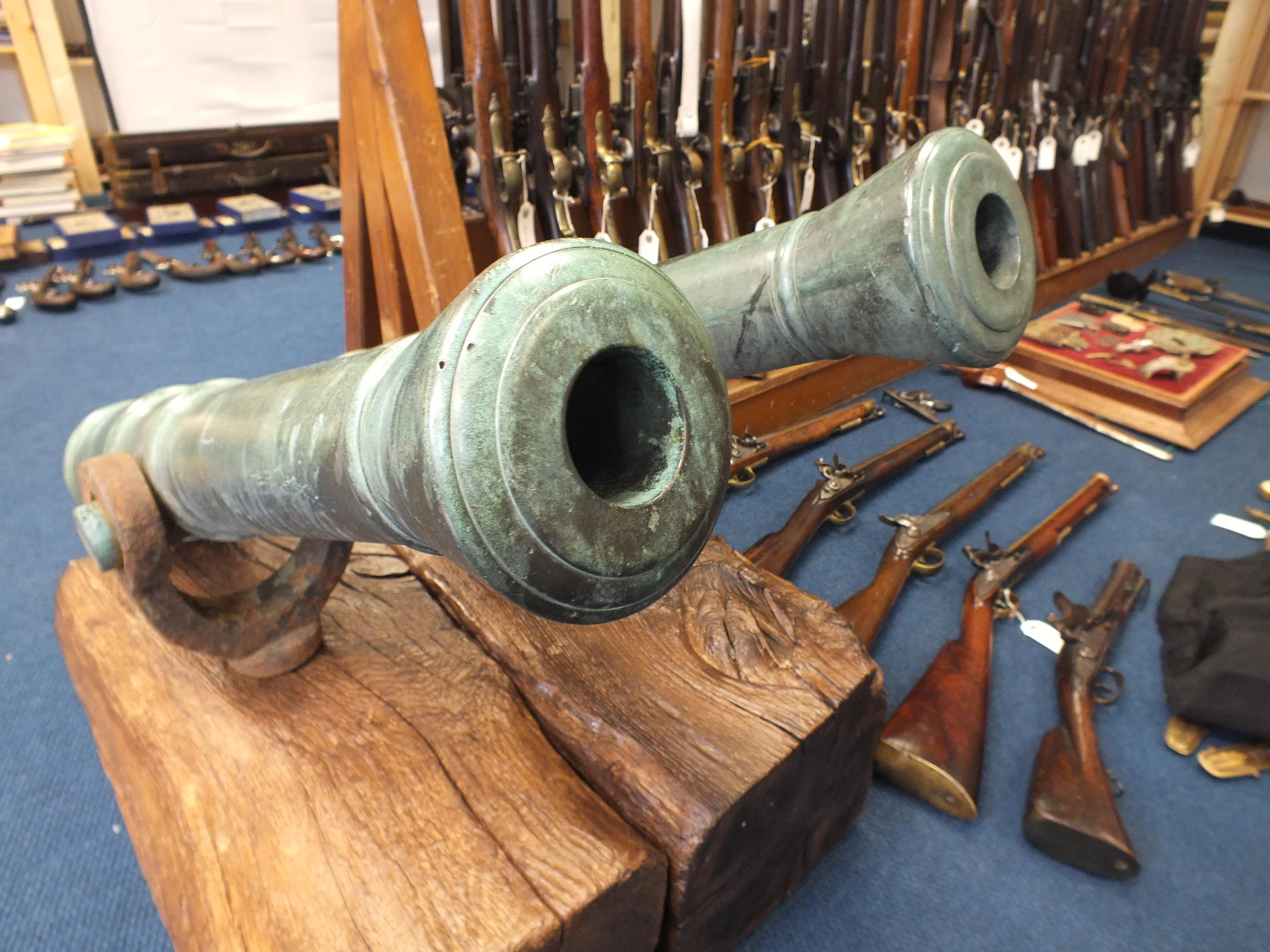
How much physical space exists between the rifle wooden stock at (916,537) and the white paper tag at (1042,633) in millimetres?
299

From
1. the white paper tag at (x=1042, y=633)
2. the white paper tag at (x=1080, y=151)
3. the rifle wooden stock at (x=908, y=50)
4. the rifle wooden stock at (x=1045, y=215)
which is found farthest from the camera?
the white paper tag at (x=1080, y=151)

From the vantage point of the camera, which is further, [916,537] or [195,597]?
[916,537]

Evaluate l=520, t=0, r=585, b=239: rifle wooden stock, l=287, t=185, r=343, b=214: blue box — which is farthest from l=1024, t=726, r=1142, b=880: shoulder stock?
l=287, t=185, r=343, b=214: blue box

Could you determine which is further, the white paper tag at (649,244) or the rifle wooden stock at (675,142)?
the rifle wooden stock at (675,142)

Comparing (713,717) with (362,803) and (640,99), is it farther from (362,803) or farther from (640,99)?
(640,99)

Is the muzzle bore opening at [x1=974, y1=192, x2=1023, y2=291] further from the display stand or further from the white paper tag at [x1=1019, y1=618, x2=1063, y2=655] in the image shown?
the white paper tag at [x1=1019, y1=618, x2=1063, y2=655]

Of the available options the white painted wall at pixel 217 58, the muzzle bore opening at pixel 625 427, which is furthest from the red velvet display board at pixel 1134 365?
the white painted wall at pixel 217 58

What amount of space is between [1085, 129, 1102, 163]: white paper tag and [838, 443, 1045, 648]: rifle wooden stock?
2526mm

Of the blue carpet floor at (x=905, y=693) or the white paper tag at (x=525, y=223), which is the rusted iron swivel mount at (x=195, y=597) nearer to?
the blue carpet floor at (x=905, y=693)

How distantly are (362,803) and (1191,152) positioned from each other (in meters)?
6.44

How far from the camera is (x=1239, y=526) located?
116 inches

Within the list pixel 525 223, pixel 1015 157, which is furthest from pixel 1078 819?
pixel 1015 157

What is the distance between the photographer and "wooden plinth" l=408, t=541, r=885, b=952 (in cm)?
128

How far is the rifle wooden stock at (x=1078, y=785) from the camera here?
1.68m
